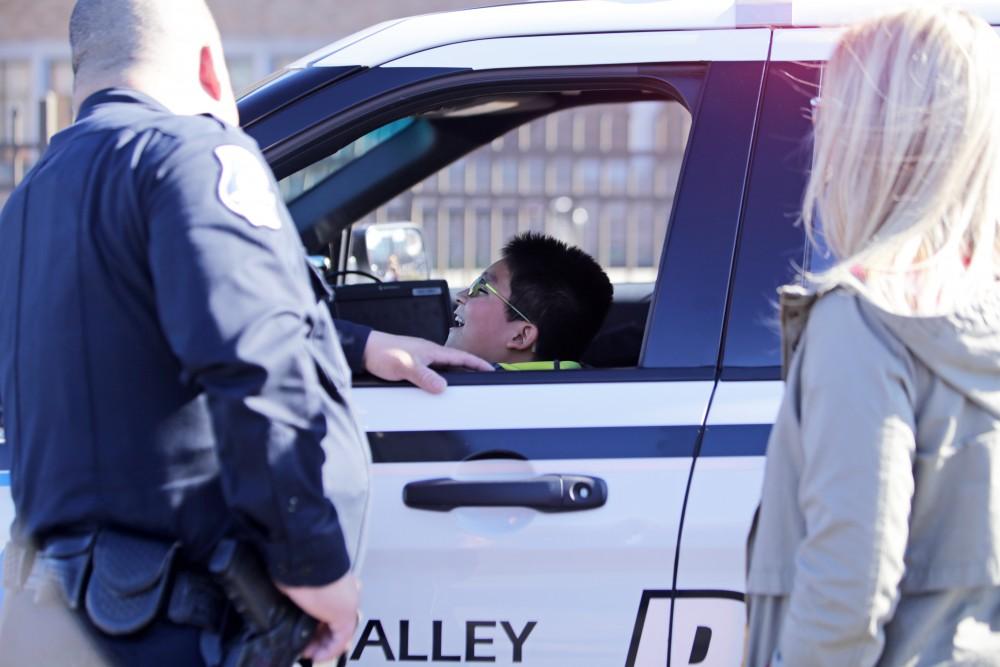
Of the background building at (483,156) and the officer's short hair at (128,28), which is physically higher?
the officer's short hair at (128,28)

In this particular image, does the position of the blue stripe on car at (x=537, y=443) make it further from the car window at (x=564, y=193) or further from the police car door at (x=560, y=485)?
the car window at (x=564, y=193)

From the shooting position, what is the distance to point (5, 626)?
1624 millimetres

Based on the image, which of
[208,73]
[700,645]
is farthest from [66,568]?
[700,645]

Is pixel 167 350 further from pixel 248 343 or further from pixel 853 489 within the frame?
pixel 853 489

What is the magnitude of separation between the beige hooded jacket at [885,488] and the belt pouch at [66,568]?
0.85 m

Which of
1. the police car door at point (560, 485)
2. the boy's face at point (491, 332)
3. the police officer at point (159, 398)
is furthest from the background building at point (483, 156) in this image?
the police officer at point (159, 398)

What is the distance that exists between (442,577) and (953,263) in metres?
1.01

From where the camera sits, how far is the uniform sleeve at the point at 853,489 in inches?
51.9

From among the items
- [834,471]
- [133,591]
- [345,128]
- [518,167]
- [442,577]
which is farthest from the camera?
[518,167]

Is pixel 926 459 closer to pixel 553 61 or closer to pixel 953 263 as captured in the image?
pixel 953 263

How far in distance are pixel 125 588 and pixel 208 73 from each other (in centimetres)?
74

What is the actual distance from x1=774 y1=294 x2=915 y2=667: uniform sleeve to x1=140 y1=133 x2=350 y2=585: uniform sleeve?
0.60 meters

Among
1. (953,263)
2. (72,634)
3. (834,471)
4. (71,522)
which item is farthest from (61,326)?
(953,263)

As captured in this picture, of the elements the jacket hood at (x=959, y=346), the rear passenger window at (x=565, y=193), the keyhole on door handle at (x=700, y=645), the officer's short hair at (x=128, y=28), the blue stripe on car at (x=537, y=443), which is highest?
the officer's short hair at (x=128, y=28)
